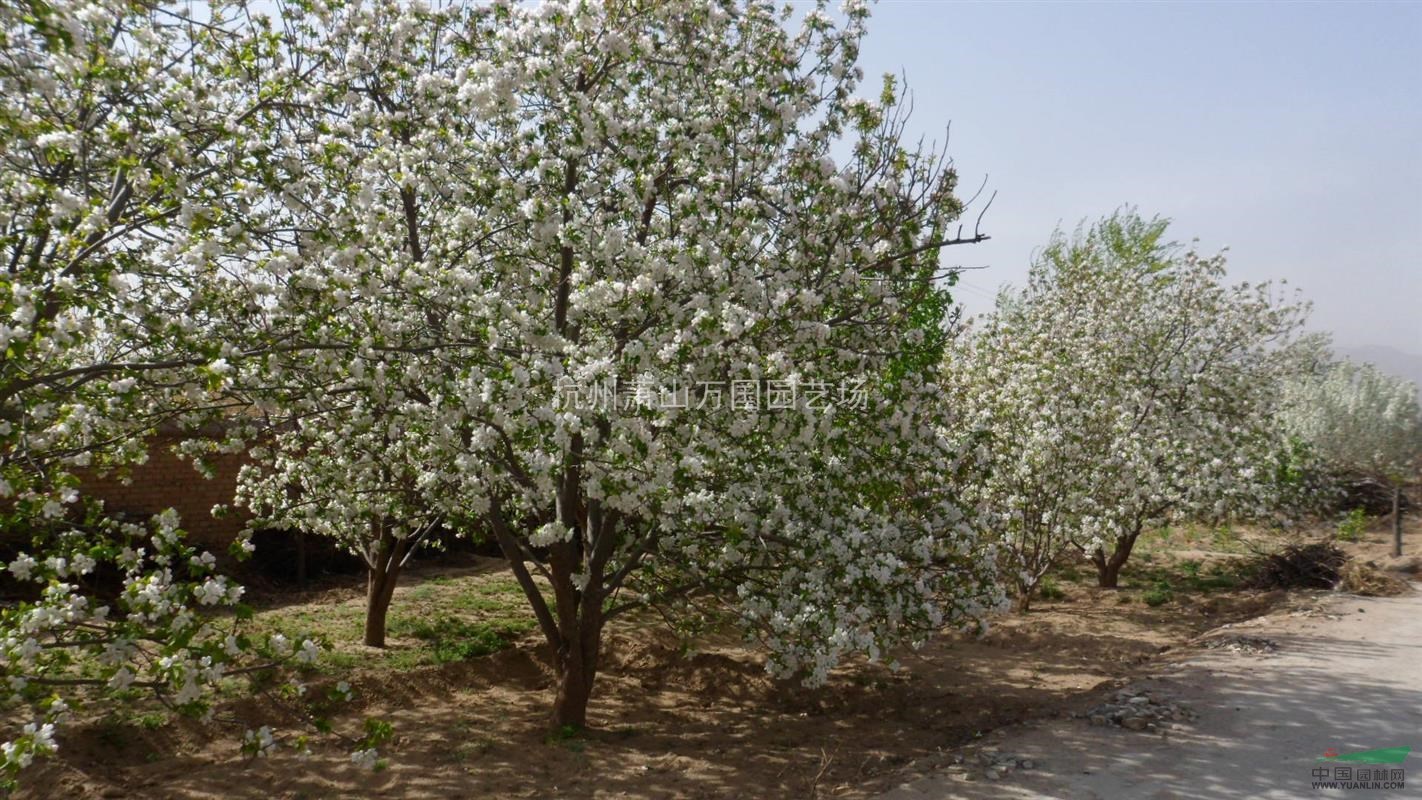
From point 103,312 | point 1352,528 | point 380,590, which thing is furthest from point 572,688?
point 1352,528

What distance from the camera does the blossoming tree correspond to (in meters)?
22.8

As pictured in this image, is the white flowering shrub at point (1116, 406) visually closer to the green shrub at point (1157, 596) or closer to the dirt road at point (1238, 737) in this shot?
the green shrub at point (1157, 596)

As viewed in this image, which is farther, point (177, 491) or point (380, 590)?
point (177, 491)

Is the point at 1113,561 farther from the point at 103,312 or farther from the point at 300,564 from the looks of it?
the point at 103,312

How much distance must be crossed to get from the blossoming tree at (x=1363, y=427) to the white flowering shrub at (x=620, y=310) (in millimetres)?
19563

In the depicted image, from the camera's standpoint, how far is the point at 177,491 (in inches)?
458

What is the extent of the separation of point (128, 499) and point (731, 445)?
8.56 meters

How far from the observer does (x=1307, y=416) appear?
23.7 metres

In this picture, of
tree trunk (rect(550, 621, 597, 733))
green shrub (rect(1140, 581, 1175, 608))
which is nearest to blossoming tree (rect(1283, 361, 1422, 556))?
green shrub (rect(1140, 581, 1175, 608))

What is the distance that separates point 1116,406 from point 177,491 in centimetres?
1327

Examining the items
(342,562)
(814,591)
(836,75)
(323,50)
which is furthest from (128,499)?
(836,75)

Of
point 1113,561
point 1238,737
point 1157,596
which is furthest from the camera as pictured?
point 1113,561

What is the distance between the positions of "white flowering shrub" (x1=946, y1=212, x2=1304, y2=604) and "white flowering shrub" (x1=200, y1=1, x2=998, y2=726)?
13.5ft

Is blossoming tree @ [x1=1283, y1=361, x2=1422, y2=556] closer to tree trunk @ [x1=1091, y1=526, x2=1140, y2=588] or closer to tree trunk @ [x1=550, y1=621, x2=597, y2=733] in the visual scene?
tree trunk @ [x1=1091, y1=526, x2=1140, y2=588]
